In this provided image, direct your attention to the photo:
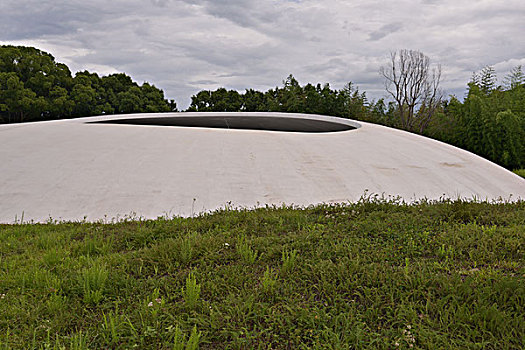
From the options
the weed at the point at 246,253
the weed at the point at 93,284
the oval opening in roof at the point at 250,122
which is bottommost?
the weed at the point at 93,284

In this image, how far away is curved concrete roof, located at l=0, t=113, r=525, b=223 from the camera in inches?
217

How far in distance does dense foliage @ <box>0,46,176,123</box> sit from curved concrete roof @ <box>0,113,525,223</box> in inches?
606

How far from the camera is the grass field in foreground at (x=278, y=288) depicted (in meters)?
2.03

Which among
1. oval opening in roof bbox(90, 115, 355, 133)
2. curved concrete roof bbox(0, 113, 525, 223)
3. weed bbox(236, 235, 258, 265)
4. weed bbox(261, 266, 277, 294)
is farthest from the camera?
oval opening in roof bbox(90, 115, 355, 133)

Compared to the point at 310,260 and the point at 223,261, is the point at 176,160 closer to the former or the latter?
the point at 223,261

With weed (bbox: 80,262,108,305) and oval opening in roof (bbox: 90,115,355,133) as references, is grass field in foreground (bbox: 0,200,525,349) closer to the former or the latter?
weed (bbox: 80,262,108,305)

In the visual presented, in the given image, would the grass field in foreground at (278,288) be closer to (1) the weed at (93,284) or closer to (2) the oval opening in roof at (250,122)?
(1) the weed at (93,284)

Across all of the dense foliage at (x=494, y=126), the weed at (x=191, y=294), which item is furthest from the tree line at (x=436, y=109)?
the weed at (x=191, y=294)

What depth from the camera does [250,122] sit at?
10656 millimetres

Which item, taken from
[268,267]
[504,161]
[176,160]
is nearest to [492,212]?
[268,267]

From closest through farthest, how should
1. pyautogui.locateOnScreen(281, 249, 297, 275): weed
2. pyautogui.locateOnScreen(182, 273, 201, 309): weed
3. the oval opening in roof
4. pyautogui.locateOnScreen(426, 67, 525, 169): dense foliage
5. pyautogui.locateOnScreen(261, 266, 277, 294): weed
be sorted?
pyautogui.locateOnScreen(182, 273, 201, 309): weed, pyautogui.locateOnScreen(261, 266, 277, 294): weed, pyautogui.locateOnScreen(281, 249, 297, 275): weed, the oval opening in roof, pyautogui.locateOnScreen(426, 67, 525, 169): dense foliage

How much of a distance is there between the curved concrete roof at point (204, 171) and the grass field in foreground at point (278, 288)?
5.31ft

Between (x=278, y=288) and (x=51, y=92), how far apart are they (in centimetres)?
2479

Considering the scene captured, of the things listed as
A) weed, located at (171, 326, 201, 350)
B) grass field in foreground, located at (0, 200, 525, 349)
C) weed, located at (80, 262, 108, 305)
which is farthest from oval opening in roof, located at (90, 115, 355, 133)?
weed, located at (171, 326, 201, 350)
